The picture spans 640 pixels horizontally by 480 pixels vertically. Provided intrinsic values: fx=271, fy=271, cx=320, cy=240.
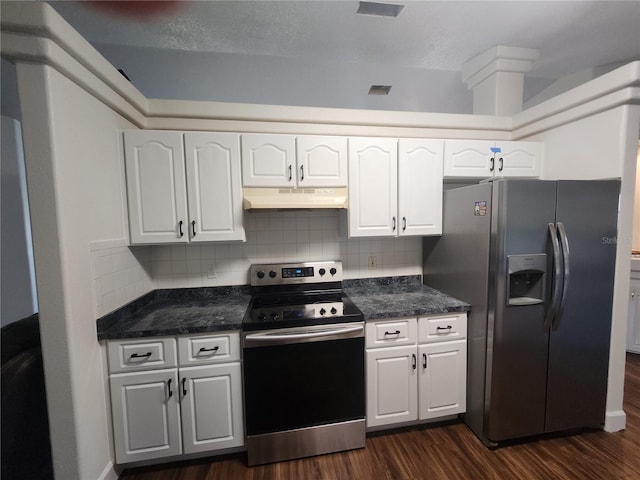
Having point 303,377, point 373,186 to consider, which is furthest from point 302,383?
point 373,186

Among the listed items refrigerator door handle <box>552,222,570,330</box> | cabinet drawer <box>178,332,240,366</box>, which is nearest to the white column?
refrigerator door handle <box>552,222,570,330</box>

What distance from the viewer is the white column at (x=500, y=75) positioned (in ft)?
7.45

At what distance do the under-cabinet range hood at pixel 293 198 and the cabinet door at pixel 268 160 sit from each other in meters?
0.05

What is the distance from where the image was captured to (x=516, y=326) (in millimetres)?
1659

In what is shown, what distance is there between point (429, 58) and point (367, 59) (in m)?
0.54

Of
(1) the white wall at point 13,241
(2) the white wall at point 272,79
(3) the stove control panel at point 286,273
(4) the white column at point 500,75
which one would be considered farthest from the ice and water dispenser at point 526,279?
(1) the white wall at point 13,241

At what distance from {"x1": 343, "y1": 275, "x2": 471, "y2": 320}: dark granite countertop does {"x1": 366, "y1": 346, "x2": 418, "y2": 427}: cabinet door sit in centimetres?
25

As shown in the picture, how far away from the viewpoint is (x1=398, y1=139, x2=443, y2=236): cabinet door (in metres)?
2.04

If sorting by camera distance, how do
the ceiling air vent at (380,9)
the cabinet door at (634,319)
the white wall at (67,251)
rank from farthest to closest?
the cabinet door at (634,319) → the ceiling air vent at (380,9) → the white wall at (67,251)

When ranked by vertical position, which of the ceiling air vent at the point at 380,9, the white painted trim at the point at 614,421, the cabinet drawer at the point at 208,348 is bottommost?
the white painted trim at the point at 614,421

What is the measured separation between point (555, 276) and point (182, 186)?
2.42m

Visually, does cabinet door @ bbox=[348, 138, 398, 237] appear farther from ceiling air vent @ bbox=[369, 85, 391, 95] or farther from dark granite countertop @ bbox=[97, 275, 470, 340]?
ceiling air vent @ bbox=[369, 85, 391, 95]

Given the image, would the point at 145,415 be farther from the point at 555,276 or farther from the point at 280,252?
the point at 555,276

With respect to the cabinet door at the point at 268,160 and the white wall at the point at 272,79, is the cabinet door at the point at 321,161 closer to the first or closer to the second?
the cabinet door at the point at 268,160
